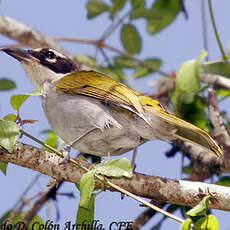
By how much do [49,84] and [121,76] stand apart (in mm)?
1701

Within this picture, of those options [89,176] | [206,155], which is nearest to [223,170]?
[206,155]

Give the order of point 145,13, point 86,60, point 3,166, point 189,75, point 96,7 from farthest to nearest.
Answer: point 86,60, point 96,7, point 145,13, point 3,166, point 189,75

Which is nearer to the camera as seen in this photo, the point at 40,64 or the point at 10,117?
the point at 10,117

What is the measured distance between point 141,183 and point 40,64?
6.38 ft

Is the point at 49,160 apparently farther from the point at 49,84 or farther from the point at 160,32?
the point at 160,32

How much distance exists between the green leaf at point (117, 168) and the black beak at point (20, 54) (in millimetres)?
2096

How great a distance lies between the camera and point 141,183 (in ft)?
11.8

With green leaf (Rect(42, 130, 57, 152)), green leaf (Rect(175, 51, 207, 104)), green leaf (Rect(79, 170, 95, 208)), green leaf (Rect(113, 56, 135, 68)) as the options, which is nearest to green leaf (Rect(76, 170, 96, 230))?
green leaf (Rect(79, 170, 95, 208))

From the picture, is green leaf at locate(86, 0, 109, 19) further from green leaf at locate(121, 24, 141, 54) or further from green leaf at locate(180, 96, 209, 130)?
green leaf at locate(180, 96, 209, 130)

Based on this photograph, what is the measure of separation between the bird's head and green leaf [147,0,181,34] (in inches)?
54.3

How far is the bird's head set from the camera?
4.75 metres

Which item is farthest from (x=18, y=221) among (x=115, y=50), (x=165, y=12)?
(x=165, y=12)

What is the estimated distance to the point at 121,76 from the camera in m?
6.21

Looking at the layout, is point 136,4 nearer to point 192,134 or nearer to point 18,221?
point 192,134
